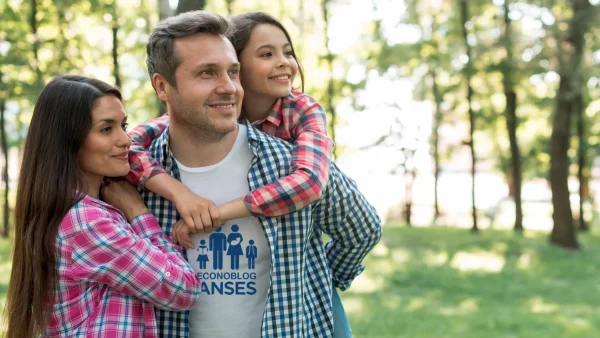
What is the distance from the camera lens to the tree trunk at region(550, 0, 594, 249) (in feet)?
50.7

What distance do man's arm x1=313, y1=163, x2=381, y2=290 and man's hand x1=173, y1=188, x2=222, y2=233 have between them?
407 millimetres

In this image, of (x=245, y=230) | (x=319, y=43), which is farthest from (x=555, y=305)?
(x=319, y=43)

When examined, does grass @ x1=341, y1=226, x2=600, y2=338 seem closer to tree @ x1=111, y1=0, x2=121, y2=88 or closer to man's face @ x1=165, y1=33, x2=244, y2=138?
man's face @ x1=165, y1=33, x2=244, y2=138

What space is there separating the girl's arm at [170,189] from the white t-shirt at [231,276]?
4.0 inches

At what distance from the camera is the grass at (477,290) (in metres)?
9.45

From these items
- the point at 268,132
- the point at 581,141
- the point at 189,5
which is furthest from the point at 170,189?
the point at 581,141

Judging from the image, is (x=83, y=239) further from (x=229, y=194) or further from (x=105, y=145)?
(x=229, y=194)

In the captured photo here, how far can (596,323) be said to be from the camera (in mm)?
9852

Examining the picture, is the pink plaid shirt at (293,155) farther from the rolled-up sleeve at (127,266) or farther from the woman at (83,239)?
the rolled-up sleeve at (127,266)

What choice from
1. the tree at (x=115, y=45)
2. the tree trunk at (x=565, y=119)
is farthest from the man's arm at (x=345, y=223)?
the tree at (x=115, y=45)

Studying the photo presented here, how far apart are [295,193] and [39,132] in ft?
2.84

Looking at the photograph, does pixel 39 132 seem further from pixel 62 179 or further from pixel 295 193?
pixel 295 193

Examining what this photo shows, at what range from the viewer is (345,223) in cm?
265

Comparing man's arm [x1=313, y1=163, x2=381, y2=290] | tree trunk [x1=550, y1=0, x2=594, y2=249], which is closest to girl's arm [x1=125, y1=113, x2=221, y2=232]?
man's arm [x1=313, y1=163, x2=381, y2=290]
